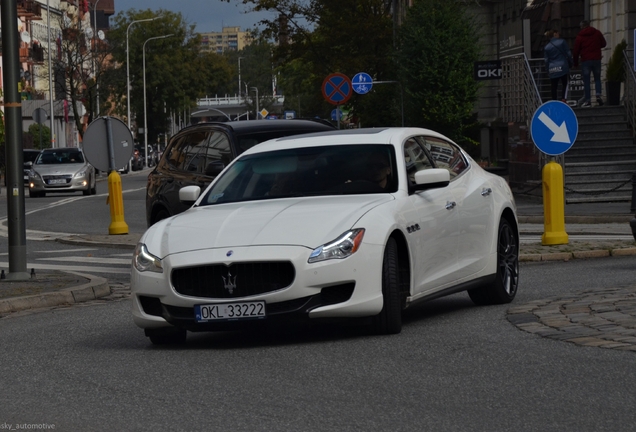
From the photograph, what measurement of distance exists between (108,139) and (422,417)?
55.7ft

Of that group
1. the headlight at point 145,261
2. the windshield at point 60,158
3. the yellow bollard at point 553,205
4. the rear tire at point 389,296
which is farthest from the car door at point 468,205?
the windshield at point 60,158

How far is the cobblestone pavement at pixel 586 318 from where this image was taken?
29.3 feet

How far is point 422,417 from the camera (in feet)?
21.9

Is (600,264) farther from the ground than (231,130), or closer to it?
closer to it

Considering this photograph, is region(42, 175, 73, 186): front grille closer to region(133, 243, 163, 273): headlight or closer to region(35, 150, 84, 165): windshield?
region(35, 150, 84, 165): windshield

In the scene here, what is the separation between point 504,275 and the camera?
38.2 feet

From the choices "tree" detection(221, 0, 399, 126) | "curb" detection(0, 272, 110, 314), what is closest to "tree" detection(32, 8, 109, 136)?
"tree" detection(221, 0, 399, 126)

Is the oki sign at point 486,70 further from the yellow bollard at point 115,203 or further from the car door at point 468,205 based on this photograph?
the car door at point 468,205

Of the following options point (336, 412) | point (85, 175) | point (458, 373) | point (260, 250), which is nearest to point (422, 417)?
point (336, 412)

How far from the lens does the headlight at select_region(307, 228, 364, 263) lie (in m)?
9.07

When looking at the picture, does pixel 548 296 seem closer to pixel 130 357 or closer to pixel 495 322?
pixel 495 322

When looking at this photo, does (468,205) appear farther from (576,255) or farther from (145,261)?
(576,255)

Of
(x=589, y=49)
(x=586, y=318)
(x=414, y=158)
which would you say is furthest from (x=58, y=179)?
(x=586, y=318)

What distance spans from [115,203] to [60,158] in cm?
2383
